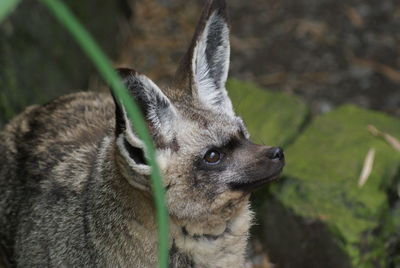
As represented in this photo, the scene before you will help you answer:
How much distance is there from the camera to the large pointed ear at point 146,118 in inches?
134

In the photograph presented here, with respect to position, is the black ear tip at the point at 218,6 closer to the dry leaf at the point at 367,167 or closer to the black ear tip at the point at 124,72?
the black ear tip at the point at 124,72

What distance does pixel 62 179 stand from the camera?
14.8 ft

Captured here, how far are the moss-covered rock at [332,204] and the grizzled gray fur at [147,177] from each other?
1399 millimetres

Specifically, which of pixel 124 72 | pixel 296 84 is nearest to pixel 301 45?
pixel 296 84

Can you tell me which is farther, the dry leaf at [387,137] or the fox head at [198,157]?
the dry leaf at [387,137]

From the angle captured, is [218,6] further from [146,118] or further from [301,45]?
[301,45]

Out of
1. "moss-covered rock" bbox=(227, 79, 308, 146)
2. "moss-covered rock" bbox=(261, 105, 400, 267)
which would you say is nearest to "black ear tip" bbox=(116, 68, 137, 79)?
"moss-covered rock" bbox=(261, 105, 400, 267)

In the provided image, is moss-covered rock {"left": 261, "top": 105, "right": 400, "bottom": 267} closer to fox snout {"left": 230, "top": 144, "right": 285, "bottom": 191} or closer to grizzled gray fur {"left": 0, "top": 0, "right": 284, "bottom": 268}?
grizzled gray fur {"left": 0, "top": 0, "right": 284, "bottom": 268}

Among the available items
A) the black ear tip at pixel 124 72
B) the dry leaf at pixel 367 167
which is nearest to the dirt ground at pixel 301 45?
the dry leaf at pixel 367 167

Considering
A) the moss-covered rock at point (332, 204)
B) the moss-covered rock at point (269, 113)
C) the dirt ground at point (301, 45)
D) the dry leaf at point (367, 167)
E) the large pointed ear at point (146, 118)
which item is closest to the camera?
the large pointed ear at point (146, 118)

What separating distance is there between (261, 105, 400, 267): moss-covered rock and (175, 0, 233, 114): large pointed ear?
66.2 inches

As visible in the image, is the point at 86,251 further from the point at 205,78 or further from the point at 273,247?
the point at 273,247

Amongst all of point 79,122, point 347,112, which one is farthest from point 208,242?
point 347,112

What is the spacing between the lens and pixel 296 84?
27.5 ft
